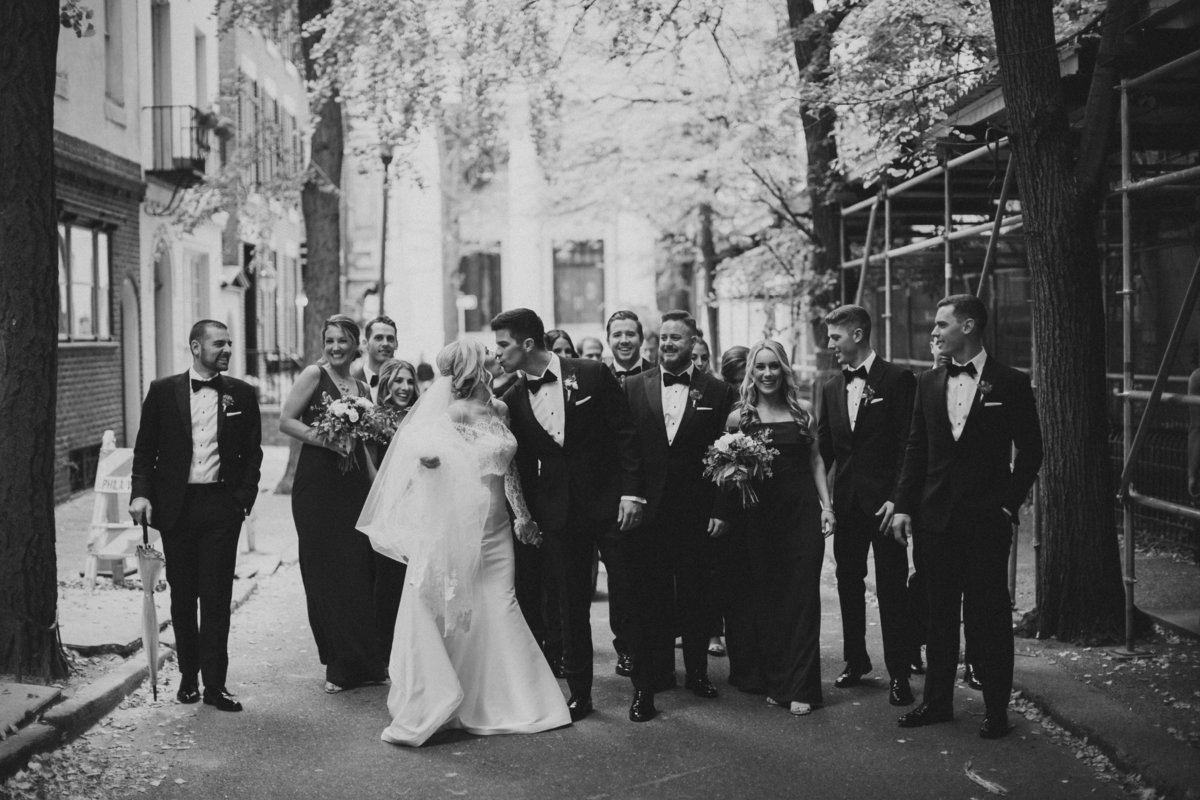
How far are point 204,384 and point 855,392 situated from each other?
3.76 meters

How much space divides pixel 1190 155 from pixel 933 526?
8911mm

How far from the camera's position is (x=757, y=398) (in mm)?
8055

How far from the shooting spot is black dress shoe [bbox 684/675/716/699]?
26.3 ft

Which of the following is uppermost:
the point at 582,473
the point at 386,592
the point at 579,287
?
the point at 579,287

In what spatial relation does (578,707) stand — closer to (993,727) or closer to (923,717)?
(923,717)

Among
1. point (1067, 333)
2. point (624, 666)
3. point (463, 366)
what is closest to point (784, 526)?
point (624, 666)

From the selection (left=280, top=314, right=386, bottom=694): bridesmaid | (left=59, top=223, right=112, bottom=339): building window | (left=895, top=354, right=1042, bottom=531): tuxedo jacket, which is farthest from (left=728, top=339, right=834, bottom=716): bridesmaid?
(left=59, top=223, right=112, bottom=339): building window

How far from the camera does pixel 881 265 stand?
20.9m

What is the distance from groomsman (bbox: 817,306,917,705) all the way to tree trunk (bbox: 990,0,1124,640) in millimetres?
1384

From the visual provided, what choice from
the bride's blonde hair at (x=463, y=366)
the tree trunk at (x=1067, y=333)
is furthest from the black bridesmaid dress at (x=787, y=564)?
the tree trunk at (x=1067, y=333)

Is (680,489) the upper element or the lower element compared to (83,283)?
lower

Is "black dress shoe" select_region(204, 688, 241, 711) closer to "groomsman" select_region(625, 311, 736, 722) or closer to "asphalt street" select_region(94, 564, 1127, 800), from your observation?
"asphalt street" select_region(94, 564, 1127, 800)

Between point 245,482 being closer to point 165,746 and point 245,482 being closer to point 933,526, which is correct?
point 165,746

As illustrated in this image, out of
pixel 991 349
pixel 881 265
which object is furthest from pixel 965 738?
pixel 881 265
